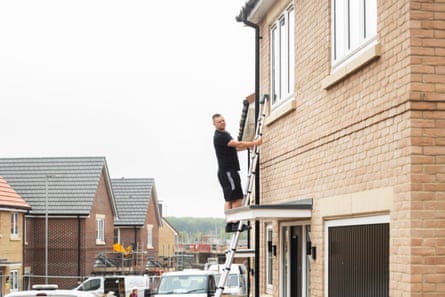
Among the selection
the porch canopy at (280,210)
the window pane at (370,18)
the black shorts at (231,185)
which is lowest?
the porch canopy at (280,210)

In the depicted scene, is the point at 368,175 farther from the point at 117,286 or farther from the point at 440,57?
the point at 117,286

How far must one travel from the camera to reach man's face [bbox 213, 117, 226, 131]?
12969 mm

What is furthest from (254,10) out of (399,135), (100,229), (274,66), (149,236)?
(149,236)

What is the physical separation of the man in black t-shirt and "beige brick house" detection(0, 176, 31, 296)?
32501 mm

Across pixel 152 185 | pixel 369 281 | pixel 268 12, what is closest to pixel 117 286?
pixel 152 185

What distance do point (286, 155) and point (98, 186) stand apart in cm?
4396

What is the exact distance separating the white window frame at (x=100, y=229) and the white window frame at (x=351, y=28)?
46.3 meters

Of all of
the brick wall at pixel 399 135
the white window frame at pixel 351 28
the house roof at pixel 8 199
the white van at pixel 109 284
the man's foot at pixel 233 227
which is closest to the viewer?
the brick wall at pixel 399 135

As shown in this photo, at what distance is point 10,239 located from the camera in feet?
151

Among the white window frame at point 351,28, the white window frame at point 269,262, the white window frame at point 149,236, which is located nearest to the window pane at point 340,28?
the white window frame at point 351,28

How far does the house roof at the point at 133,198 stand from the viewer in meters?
63.5

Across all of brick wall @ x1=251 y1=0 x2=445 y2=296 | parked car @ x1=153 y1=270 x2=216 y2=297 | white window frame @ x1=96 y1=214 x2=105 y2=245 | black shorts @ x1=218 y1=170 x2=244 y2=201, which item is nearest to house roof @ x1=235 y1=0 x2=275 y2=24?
black shorts @ x1=218 y1=170 x2=244 y2=201

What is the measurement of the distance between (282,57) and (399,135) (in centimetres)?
553

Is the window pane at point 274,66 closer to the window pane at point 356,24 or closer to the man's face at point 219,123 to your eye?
the man's face at point 219,123
